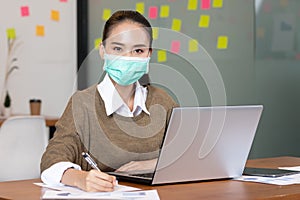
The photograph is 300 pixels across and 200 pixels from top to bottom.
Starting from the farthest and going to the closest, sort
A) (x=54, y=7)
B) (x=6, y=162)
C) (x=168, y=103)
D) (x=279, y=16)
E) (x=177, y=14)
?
(x=54, y=7), (x=177, y=14), (x=279, y=16), (x=6, y=162), (x=168, y=103)

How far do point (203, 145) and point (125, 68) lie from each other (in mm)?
405

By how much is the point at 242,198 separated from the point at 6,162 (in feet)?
5.29

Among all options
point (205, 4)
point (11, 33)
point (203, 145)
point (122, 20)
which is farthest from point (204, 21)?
point (203, 145)

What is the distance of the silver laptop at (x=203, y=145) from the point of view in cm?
176

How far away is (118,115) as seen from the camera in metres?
2.17

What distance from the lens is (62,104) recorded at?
482 centimetres

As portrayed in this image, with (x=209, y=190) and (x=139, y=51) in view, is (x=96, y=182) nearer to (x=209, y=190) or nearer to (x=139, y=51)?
(x=209, y=190)

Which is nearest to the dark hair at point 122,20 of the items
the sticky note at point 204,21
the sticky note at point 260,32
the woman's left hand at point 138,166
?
the woman's left hand at point 138,166

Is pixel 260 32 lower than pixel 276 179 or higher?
higher

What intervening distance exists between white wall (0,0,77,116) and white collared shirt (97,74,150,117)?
2401 millimetres

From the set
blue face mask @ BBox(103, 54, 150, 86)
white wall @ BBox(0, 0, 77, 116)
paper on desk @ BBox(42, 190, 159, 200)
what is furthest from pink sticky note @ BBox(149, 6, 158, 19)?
paper on desk @ BBox(42, 190, 159, 200)

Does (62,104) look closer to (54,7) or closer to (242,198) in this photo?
(54,7)

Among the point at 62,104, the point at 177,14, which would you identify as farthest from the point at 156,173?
the point at 62,104

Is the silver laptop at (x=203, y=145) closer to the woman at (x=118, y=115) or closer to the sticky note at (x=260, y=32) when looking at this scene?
the woman at (x=118, y=115)
